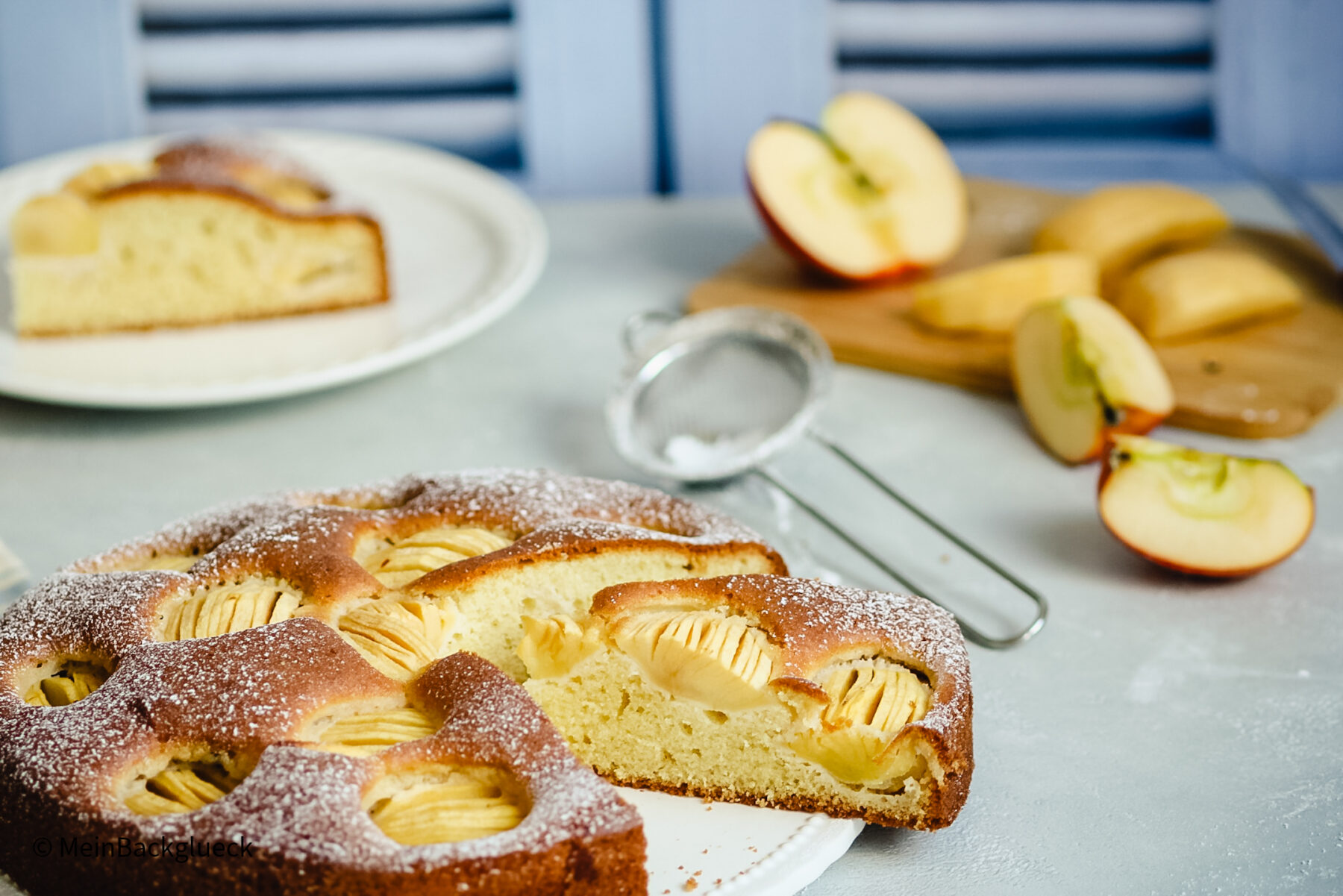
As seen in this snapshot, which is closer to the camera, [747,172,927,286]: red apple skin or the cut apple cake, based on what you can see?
the cut apple cake

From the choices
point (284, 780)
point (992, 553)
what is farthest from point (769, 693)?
point (992, 553)

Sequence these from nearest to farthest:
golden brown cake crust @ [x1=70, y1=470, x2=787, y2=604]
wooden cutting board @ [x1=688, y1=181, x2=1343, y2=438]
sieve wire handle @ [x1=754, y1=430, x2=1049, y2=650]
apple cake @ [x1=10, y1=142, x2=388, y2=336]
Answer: golden brown cake crust @ [x1=70, y1=470, x2=787, y2=604] → sieve wire handle @ [x1=754, y1=430, x2=1049, y2=650] → wooden cutting board @ [x1=688, y1=181, x2=1343, y2=438] → apple cake @ [x1=10, y1=142, x2=388, y2=336]

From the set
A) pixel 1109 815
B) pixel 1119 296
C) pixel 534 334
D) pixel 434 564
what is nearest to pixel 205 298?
pixel 534 334

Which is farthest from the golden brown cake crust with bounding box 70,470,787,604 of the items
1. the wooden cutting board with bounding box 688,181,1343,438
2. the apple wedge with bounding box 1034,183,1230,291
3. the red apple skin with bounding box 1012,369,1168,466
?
the apple wedge with bounding box 1034,183,1230,291

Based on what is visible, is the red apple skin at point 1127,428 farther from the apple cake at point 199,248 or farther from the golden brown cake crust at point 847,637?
the apple cake at point 199,248

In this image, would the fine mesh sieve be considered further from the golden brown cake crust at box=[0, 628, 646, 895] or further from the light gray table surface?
the golden brown cake crust at box=[0, 628, 646, 895]

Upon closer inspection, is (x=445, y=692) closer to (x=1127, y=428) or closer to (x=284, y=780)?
(x=284, y=780)

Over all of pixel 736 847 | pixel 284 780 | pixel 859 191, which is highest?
pixel 859 191
